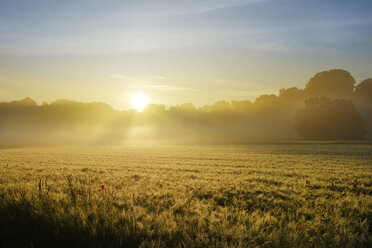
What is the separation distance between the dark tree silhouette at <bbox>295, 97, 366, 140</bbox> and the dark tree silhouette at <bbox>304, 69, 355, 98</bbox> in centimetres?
6642

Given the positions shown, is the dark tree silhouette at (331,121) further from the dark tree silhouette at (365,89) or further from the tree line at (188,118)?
the dark tree silhouette at (365,89)

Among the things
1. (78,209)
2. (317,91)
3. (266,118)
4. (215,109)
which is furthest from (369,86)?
(78,209)

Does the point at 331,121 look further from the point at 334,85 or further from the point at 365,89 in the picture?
the point at 334,85

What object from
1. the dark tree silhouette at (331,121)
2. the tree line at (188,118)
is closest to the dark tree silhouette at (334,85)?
the tree line at (188,118)

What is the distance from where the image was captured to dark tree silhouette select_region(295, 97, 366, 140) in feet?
241

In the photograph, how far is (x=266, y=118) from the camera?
438 ft

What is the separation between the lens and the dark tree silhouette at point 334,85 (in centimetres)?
13425

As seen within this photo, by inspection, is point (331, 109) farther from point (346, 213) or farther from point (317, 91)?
point (346, 213)

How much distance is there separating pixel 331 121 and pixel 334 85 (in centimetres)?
7727

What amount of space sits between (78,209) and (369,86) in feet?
518

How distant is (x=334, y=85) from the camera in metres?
135

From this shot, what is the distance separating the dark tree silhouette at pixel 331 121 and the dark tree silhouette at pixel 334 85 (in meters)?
66.4

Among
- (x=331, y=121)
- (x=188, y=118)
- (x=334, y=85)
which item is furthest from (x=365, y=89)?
(x=188, y=118)

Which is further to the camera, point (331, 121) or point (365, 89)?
point (365, 89)
